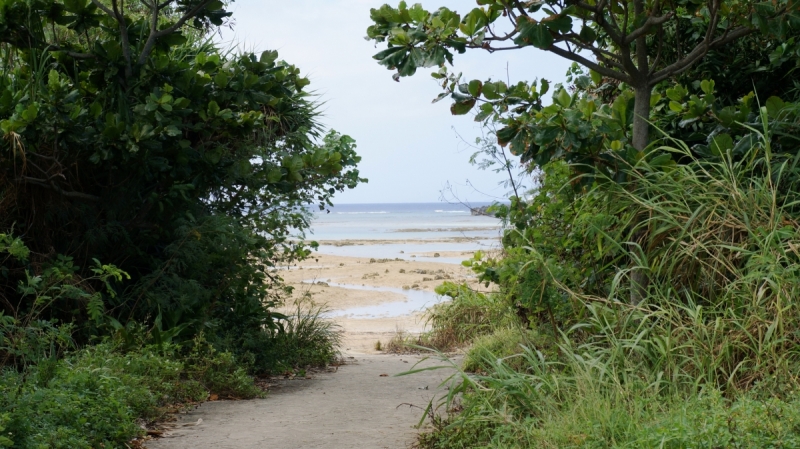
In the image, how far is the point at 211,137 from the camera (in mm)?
7535

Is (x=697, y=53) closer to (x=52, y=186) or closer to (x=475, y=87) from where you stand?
(x=475, y=87)

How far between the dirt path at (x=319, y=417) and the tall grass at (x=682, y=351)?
0.62 metres

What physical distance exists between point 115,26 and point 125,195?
176cm

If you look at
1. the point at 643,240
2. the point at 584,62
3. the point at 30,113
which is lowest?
the point at 643,240

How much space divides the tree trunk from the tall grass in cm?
8

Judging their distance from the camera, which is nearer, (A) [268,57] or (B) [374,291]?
(A) [268,57]

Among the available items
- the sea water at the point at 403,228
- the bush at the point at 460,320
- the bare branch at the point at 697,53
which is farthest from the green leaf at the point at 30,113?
the sea water at the point at 403,228

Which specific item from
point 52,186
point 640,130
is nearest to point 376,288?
point 52,186

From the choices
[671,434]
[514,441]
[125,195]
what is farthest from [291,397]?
[671,434]

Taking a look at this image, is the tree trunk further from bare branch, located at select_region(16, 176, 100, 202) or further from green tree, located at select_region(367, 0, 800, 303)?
bare branch, located at select_region(16, 176, 100, 202)

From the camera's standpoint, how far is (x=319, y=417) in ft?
17.7

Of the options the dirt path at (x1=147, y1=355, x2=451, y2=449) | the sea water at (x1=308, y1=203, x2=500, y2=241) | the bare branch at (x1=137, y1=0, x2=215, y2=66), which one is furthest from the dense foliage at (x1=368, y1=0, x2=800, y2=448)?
the sea water at (x1=308, y1=203, x2=500, y2=241)

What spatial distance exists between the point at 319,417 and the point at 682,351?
2.49 meters

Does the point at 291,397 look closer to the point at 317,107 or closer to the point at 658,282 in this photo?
the point at 658,282
